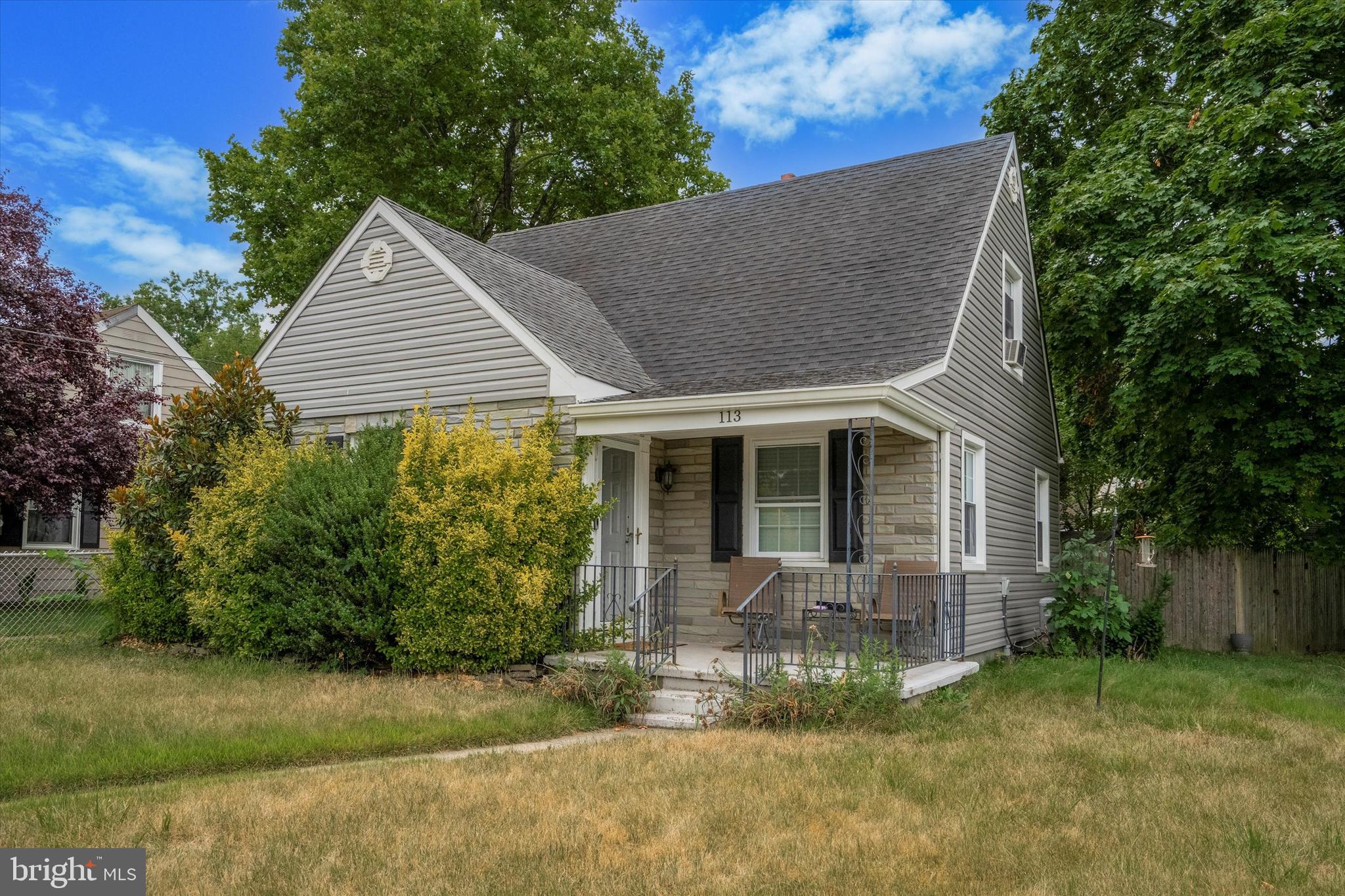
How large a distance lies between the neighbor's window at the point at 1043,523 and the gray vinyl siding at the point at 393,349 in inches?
322

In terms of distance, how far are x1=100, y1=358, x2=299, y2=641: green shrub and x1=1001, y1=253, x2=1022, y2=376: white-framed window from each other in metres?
9.18

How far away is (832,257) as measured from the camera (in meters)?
12.2

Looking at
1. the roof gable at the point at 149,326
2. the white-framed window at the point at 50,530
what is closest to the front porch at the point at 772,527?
the roof gable at the point at 149,326

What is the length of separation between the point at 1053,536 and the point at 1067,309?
3.48 meters

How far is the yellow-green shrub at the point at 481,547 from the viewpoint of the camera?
8.94 meters

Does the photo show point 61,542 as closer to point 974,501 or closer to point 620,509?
point 620,509

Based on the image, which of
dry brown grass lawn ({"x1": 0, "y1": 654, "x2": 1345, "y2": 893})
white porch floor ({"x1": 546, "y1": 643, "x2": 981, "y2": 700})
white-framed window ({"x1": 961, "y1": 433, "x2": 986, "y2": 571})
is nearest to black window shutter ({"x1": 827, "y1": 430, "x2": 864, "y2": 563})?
white porch floor ({"x1": 546, "y1": 643, "x2": 981, "y2": 700})

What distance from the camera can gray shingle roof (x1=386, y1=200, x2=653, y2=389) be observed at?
10.5m

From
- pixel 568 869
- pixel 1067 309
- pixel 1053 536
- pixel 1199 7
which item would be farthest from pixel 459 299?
pixel 1199 7

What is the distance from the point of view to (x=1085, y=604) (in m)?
12.6

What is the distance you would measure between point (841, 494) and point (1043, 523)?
5.88 meters

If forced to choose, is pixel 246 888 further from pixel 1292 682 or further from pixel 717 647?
pixel 1292 682

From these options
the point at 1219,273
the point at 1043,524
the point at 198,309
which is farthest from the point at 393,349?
the point at 198,309

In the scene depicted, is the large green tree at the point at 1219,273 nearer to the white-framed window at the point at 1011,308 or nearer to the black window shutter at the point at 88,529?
the white-framed window at the point at 1011,308
